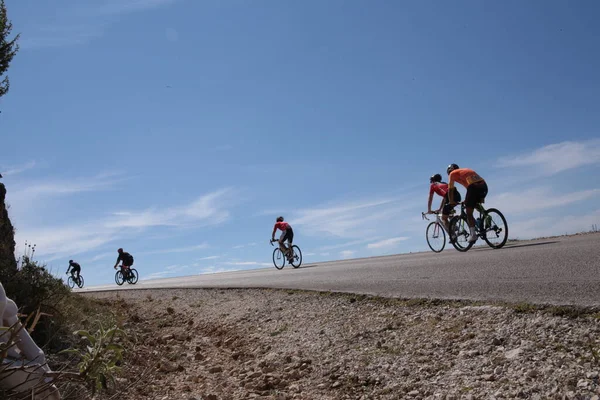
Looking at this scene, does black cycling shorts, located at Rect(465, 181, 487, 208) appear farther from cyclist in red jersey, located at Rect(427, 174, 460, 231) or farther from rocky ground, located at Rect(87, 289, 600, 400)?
rocky ground, located at Rect(87, 289, 600, 400)

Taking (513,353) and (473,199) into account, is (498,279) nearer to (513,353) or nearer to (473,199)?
(513,353)

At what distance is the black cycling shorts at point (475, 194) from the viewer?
45.0ft

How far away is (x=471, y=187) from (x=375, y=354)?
8776mm

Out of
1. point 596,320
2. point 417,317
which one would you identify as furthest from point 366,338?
point 596,320

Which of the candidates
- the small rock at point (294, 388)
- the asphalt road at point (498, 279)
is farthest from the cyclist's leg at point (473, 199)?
the small rock at point (294, 388)

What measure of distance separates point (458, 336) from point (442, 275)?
12.2ft

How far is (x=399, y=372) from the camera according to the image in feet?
17.2

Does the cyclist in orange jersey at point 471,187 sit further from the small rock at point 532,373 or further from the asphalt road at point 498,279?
the small rock at point 532,373

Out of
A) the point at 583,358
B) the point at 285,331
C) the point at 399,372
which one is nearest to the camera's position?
the point at 583,358

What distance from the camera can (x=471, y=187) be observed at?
13.7 m

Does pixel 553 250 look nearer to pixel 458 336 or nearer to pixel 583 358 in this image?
pixel 458 336

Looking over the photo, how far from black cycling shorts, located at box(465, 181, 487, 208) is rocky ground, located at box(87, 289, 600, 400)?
20.3ft

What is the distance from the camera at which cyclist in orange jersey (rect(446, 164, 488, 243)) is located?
44.7 ft

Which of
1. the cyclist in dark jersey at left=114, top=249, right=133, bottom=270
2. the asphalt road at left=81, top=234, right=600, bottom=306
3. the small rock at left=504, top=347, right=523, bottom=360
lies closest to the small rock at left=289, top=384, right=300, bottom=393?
the small rock at left=504, top=347, right=523, bottom=360
